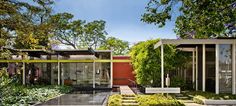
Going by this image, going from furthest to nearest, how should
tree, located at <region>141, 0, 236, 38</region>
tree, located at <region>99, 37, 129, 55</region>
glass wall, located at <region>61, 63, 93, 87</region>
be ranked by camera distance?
tree, located at <region>99, 37, 129, 55</region>, glass wall, located at <region>61, 63, 93, 87</region>, tree, located at <region>141, 0, 236, 38</region>

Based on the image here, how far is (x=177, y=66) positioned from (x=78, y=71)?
916 cm

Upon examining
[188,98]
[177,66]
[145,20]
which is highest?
[145,20]

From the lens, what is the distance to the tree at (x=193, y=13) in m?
11.8

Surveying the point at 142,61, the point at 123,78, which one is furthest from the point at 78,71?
the point at 142,61

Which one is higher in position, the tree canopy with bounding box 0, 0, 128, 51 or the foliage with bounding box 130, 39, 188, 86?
the tree canopy with bounding box 0, 0, 128, 51

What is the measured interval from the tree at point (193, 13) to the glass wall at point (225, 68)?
6467 millimetres

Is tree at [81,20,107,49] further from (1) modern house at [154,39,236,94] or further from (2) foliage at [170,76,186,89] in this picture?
(1) modern house at [154,39,236,94]

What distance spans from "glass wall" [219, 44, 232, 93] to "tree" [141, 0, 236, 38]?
6.47 metres

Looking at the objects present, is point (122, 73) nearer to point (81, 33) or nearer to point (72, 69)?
point (72, 69)

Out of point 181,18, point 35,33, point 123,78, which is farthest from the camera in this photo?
point 123,78

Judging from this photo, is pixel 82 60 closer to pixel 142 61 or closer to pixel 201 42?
pixel 142 61

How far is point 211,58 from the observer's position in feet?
71.2

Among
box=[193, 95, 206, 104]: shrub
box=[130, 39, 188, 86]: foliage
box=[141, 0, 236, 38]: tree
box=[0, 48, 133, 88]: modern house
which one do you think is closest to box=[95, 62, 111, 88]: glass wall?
box=[0, 48, 133, 88]: modern house

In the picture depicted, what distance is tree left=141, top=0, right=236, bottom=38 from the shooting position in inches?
463
